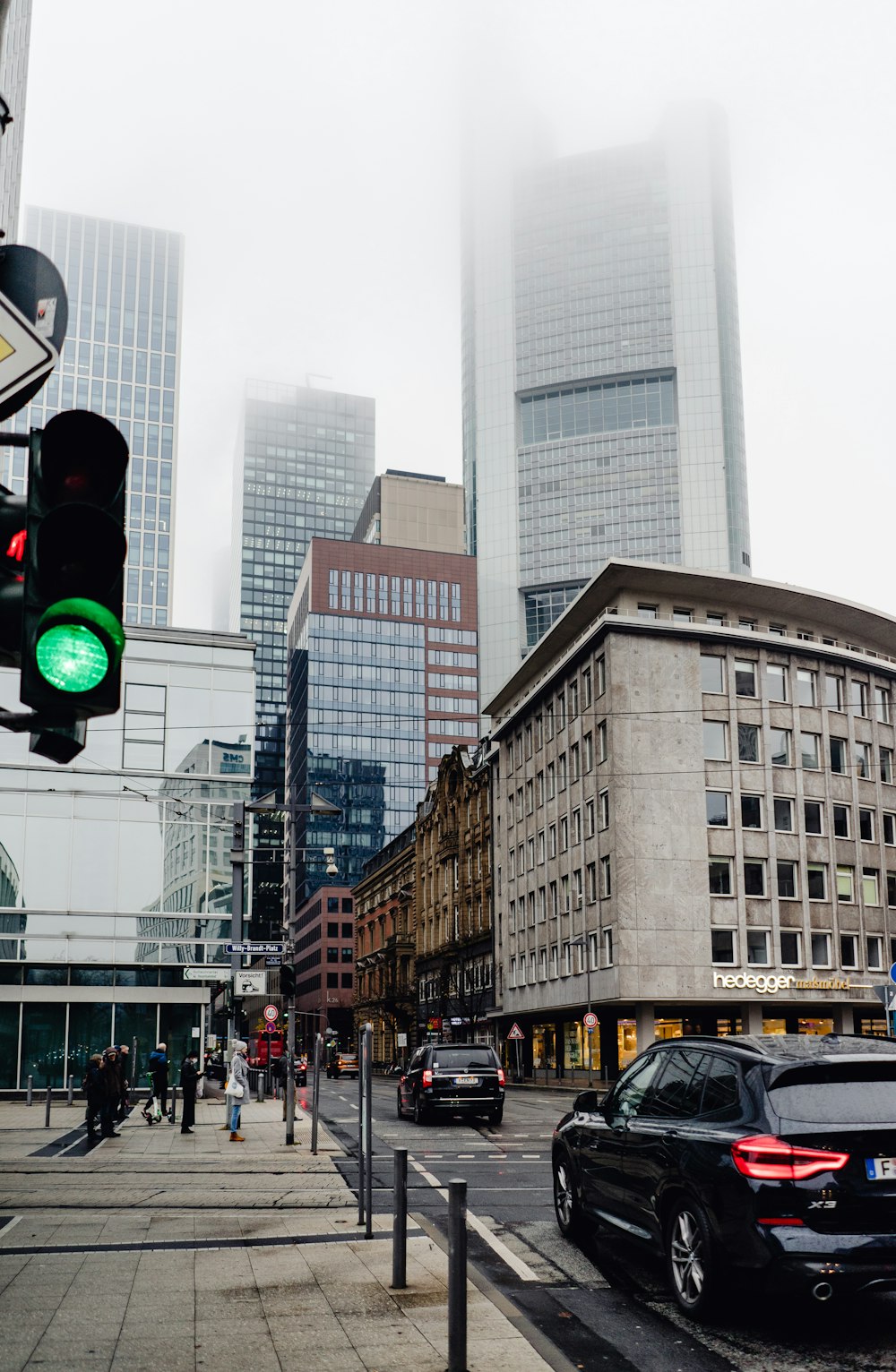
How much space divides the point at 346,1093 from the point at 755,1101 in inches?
1639

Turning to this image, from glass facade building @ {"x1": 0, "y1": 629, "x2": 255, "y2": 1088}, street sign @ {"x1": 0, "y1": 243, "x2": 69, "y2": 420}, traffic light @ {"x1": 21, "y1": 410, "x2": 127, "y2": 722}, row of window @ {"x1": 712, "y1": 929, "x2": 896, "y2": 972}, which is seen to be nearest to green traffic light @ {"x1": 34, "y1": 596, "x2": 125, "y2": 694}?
traffic light @ {"x1": 21, "y1": 410, "x2": 127, "y2": 722}

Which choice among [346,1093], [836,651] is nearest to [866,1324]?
[346,1093]

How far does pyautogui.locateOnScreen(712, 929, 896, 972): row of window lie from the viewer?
5247cm

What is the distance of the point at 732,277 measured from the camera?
186 metres

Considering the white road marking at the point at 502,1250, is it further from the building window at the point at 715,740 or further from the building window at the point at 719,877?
the building window at the point at 715,740

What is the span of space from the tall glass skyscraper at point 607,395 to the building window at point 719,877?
118 metres

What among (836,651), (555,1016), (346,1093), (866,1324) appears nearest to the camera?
(866,1324)

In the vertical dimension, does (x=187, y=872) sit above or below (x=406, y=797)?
below

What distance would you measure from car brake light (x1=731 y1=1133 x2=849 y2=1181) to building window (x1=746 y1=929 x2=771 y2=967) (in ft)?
155

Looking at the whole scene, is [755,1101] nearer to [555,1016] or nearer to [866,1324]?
[866,1324]

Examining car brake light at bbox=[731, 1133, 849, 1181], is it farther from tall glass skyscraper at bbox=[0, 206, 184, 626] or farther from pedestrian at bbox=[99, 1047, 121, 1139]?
tall glass skyscraper at bbox=[0, 206, 184, 626]

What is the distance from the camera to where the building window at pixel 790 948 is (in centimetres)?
5369

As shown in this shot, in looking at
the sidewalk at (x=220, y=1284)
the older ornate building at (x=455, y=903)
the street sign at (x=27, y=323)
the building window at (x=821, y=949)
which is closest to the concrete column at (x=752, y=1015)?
the building window at (x=821, y=949)

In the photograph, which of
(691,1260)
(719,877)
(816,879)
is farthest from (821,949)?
→ (691,1260)
